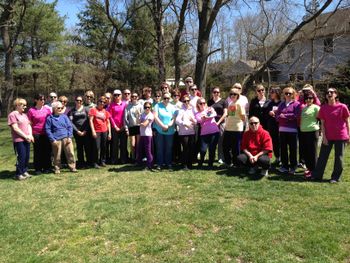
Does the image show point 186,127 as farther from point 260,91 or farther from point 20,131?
point 20,131

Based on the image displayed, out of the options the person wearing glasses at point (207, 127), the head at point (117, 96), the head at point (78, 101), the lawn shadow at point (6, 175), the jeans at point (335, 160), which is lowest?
the lawn shadow at point (6, 175)

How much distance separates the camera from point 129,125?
923cm

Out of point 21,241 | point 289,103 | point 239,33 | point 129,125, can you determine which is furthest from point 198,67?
point 239,33

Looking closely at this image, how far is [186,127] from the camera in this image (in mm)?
8359

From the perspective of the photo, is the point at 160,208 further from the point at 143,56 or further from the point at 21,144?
the point at 143,56

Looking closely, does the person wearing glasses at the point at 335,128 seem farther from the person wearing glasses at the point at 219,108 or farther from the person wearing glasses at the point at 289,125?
the person wearing glasses at the point at 219,108

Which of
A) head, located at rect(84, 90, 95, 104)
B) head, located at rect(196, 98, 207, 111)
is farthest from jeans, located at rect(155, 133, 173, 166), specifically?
head, located at rect(84, 90, 95, 104)

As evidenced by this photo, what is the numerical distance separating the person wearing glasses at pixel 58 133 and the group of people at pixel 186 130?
0.03ft

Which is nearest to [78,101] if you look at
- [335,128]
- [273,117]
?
[273,117]

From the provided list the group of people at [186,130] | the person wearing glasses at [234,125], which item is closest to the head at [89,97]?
the group of people at [186,130]

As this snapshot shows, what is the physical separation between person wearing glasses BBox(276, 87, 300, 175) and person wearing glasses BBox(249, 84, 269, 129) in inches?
20.2

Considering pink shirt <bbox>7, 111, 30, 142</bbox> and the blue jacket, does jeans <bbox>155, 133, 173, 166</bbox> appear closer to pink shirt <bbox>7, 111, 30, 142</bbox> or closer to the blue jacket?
the blue jacket

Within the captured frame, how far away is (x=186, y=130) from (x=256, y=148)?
5.34ft

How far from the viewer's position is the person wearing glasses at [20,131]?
7.99m
